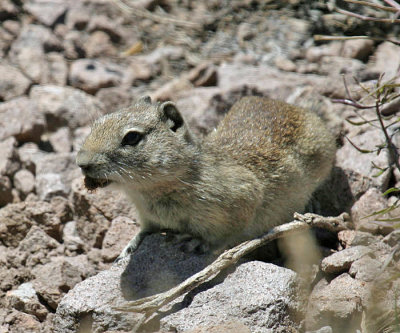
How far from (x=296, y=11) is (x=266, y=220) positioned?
161 inches

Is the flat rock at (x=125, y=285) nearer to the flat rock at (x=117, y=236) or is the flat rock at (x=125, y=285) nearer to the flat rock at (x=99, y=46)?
the flat rock at (x=117, y=236)

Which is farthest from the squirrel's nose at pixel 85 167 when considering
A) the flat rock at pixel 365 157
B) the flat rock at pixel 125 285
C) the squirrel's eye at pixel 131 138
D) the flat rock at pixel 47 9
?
the flat rock at pixel 47 9

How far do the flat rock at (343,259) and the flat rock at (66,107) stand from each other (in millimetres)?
3562

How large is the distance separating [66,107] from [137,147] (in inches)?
106

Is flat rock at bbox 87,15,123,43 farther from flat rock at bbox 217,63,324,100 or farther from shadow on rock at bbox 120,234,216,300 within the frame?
shadow on rock at bbox 120,234,216,300

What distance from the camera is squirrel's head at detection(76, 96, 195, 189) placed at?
4.68 m

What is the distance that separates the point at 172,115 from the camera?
5289 mm

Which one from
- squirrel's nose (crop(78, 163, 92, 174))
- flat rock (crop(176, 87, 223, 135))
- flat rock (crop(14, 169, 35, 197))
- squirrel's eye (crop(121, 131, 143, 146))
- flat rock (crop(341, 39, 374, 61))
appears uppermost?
flat rock (crop(341, 39, 374, 61))

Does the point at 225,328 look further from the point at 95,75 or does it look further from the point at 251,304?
the point at 95,75

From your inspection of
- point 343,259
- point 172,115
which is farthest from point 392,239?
point 172,115

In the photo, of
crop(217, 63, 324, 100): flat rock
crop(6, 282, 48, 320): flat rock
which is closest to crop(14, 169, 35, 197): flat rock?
crop(6, 282, 48, 320): flat rock

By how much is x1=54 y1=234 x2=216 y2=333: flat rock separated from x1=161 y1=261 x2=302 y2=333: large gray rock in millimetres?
374

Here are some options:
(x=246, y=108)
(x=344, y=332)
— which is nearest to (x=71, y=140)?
(x=246, y=108)

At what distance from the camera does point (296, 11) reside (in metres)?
8.53
